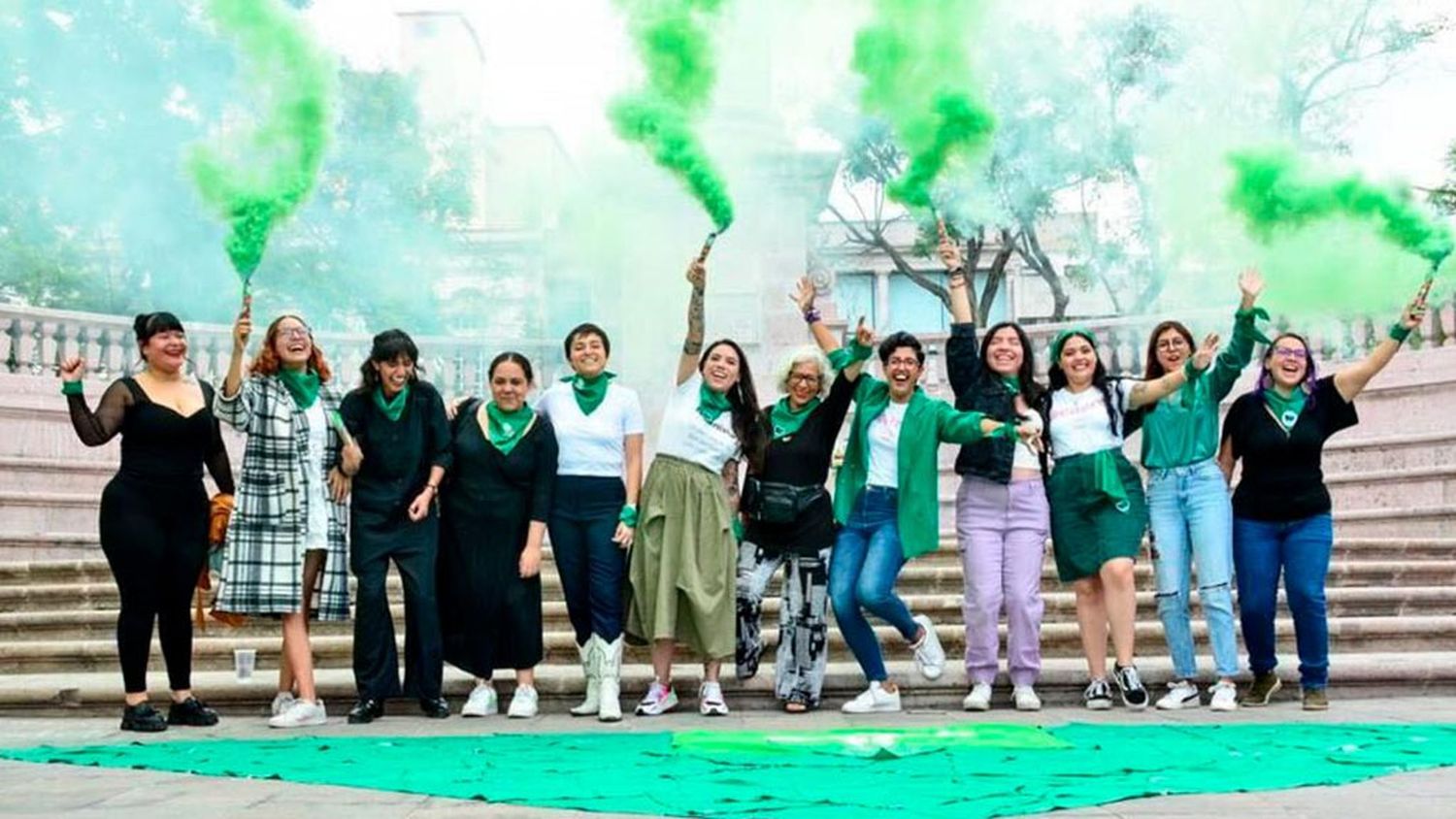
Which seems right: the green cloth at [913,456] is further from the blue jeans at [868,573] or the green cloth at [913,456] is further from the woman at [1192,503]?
the woman at [1192,503]

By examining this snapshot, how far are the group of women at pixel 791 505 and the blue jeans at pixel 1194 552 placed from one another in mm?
14

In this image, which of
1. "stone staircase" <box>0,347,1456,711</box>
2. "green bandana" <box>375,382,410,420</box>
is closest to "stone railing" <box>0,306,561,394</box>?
"stone staircase" <box>0,347,1456,711</box>

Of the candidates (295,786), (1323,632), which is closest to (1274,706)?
(1323,632)

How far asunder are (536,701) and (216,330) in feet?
31.1

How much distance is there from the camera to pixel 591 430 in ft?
24.5

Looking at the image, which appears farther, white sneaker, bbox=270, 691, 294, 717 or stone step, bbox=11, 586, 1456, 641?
stone step, bbox=11, 586, 1456, 641

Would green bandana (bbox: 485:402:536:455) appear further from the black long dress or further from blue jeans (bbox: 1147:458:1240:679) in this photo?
blue jeans (bbox: 1147:458:1240:679)

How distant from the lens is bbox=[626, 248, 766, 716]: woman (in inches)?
288

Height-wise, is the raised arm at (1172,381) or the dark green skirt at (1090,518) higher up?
the raised arm at (1172,381)

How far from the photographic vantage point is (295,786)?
5168 millimetres

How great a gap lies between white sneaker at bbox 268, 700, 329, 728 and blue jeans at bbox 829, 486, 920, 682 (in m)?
2.40

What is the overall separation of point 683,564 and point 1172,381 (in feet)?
7.95

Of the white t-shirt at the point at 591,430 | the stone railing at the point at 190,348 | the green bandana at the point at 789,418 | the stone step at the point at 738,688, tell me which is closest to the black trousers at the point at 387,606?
the stone step at the point at 738,688

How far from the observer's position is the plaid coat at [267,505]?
Result: 7.01 meters
